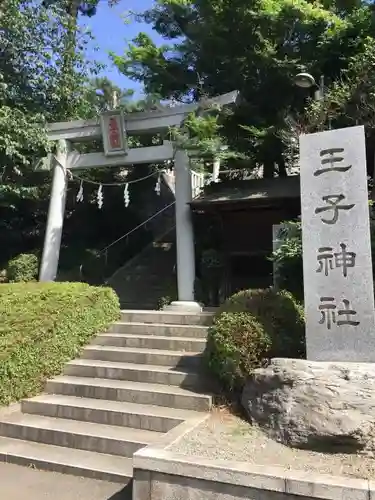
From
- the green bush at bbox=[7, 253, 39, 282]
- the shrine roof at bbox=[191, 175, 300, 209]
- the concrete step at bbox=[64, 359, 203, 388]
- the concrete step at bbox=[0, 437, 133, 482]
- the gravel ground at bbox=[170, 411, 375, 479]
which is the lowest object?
the concrete step at bbox=[0, 437, 133, 482]

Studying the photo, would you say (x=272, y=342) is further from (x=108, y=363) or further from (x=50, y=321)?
(x=50, y=321)

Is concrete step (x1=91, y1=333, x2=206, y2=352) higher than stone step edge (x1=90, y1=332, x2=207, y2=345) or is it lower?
lower

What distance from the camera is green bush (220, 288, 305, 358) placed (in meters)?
5.84

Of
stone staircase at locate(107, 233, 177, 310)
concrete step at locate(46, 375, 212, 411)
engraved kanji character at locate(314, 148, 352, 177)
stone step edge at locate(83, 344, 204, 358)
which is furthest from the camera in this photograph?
stone staircase at locate(107, 233, 177, 310)

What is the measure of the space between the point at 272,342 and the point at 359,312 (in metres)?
1.14

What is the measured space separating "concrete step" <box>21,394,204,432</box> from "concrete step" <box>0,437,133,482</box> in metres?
0.51

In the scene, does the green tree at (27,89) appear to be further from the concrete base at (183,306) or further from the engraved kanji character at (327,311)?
the engraved kanji character at (327,311)

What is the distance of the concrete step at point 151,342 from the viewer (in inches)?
297

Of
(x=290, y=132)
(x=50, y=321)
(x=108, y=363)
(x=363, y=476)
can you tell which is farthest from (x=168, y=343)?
(x=290, y=132)

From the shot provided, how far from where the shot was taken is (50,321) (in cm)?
742

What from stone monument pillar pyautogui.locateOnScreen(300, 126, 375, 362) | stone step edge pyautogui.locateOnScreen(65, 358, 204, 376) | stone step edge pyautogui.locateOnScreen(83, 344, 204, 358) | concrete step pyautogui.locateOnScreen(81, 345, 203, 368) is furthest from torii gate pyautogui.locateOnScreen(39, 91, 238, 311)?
stone monument pillar pyautogui.locateOnScreen(300, 126, 375, 362)

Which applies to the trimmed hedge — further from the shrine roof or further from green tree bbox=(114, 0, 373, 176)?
green tree bbox=(114, 0, 373, 176)

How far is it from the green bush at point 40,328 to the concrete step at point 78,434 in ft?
1.89

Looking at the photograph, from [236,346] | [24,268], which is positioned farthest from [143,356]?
[24,268]
